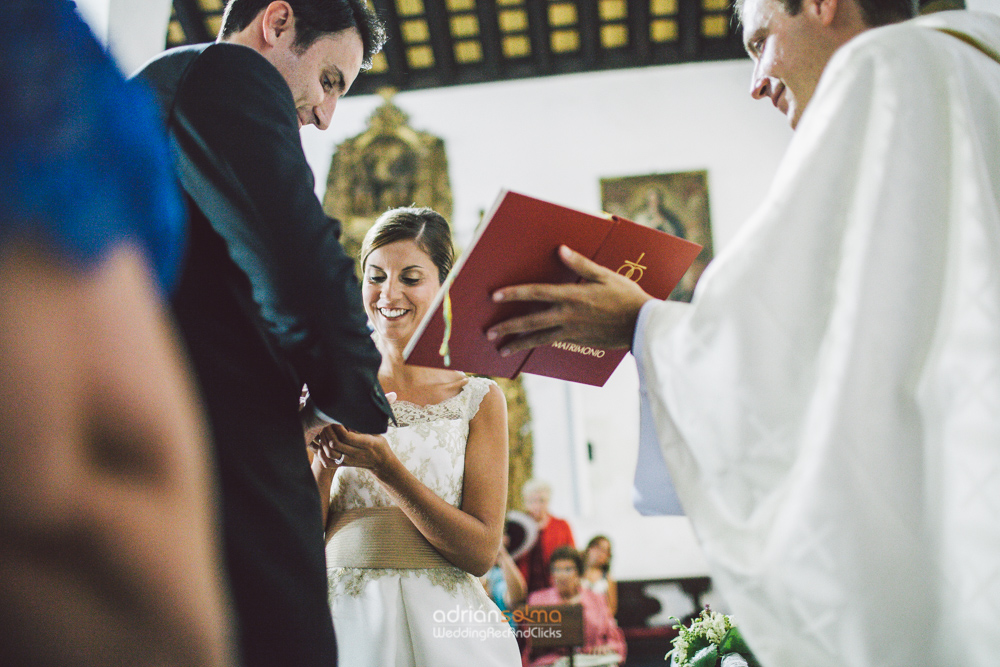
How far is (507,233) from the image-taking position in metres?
1.38

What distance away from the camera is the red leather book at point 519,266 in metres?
1.37

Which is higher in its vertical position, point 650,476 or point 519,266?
point 519,266

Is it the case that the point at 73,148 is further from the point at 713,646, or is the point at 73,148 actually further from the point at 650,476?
the point at 713,646

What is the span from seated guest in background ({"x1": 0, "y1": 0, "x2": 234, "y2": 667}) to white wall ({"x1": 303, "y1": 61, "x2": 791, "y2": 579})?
9.03m

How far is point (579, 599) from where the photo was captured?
6910mm

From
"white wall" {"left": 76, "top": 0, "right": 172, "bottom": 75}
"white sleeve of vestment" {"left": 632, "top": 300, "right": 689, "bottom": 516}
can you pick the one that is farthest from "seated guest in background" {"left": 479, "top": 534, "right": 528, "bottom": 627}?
"white sleeve of vestment" {"left": 632, "top": 300, "right": 689, "bottom": 516}

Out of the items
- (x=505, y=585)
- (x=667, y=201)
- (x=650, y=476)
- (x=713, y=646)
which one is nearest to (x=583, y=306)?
(x=650, y=476)

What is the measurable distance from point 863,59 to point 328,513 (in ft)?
5.62

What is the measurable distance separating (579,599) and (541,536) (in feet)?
3.83

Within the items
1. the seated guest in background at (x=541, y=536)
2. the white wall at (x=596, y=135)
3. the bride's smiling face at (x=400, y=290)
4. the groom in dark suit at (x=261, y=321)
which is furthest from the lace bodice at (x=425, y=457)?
the white wall at (x=596, y=135)

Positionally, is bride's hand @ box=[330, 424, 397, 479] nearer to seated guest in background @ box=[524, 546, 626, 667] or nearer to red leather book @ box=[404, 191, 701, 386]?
red leather book @ box=[404, 191, 701, 386]

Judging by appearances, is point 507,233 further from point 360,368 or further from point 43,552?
point 43,552

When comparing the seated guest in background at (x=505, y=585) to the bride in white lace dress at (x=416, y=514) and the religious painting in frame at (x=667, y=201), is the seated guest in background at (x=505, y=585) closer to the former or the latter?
the bride in white lace dress at (x=416, y=514)

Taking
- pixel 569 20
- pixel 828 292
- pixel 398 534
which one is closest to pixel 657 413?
pixel 828 292
